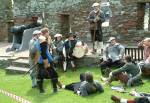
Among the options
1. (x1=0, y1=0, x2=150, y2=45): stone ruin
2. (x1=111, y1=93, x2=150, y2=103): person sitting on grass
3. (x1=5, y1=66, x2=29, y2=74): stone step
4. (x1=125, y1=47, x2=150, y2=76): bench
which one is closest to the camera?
(x1=111, y1=93, x2=150, y2=103): person sitting on grass

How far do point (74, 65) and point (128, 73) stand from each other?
10.0 feet

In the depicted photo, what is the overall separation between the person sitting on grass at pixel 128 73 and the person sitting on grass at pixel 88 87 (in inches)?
37.6

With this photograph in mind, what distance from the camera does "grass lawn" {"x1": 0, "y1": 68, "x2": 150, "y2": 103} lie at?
47.2ft

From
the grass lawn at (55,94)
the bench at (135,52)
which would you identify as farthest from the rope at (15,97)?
the bench at (135,52)

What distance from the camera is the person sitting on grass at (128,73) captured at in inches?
605

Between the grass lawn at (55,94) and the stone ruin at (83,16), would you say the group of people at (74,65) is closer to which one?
the grass lawn at (55,94)

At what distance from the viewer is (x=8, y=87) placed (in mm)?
16547

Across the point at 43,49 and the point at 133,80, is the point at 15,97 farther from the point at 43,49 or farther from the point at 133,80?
the point at 133,80

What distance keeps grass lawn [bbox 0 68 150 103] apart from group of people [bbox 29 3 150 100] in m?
0.23

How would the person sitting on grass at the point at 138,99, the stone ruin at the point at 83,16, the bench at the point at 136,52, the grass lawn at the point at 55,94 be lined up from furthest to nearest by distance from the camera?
the stone ruin at the point at 83,16 < the bench at the point at 136,52 < the grass lawn at the point at 55,94 < the person sitting on grass at the point at 138,99

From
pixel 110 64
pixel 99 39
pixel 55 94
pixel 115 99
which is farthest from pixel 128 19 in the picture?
pixel 115 99

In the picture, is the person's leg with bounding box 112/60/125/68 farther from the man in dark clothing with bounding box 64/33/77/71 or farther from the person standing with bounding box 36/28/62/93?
the person standing with bounding box 36/28/62/93

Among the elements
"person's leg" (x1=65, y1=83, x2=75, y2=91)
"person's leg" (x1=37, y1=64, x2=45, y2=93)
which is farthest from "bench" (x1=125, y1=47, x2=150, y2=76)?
"person's leg" (x1=37, y1=64, x2=45, y2=93)

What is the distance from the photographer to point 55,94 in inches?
592
